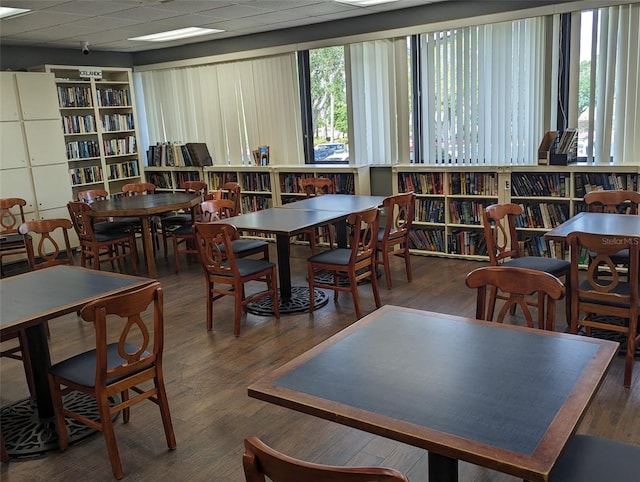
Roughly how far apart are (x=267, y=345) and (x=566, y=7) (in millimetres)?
4069

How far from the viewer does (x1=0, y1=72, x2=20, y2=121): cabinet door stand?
668 centimetres

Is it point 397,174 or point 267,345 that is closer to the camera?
point 267,345

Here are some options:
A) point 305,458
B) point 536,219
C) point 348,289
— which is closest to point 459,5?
point 536,219

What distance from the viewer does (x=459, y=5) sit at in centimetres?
585

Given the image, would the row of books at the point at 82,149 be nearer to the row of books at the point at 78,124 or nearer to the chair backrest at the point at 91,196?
the row of books at the point at 78,124

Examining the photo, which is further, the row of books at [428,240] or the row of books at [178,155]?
the row of books at [178,155]

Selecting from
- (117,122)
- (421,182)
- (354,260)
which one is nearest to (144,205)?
(117,122)

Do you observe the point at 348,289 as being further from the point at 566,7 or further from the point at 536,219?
the point at 566,7

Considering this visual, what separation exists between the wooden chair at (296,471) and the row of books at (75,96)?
7346 mm

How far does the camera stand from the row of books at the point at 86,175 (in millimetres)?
7728

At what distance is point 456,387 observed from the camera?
1.73m

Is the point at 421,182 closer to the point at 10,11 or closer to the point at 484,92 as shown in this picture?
the point at 484,92

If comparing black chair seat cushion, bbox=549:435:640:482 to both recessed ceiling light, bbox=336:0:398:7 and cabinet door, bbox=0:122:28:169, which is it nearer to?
recessed ceiling light, bbox=336:0:398:7

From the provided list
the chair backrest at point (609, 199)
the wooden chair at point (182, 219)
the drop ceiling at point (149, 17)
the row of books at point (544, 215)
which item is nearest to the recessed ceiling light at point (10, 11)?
the drop ceiling at point (149, 17)
